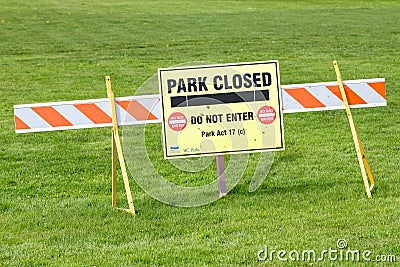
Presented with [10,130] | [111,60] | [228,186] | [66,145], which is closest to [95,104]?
[228,186]

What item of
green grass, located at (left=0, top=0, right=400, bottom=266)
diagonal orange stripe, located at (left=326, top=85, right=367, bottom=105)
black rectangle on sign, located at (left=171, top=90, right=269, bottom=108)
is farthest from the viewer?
diagonal orange stripe, located at (left=326, top=85, right=367, bottom=105)

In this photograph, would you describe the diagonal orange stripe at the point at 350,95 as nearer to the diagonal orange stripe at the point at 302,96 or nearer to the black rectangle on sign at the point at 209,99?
the diagonal orange stripe at the point at 302,96

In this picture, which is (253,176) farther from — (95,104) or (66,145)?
(66,145)

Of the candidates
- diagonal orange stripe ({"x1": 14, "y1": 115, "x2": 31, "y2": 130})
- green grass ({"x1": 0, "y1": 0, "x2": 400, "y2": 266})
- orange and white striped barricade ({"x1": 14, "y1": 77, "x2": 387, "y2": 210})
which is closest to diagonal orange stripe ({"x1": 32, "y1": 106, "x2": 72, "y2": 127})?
orange and white striped barricade ({"x1": 14, "y1": 77, "x2": 387, "y2": 210})

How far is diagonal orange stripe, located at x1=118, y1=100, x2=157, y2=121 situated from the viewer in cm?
796

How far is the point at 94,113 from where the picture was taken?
313 inches

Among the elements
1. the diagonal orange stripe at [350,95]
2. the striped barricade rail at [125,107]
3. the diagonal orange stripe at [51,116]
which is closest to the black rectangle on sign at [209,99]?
the striped barricade rail at [125,107]

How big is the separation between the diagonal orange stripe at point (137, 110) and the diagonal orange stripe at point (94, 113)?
0.67 feet

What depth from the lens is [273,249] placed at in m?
6.30

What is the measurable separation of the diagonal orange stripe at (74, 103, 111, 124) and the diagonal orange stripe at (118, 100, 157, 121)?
20 centimetres

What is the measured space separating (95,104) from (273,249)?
2.58 m

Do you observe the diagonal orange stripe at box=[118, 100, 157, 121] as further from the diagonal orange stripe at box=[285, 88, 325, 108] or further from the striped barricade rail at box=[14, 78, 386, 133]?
the diagonal orange stripe at box=[285, 88, 325, 108]

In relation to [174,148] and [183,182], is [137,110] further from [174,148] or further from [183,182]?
[183,182]

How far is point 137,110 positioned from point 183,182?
121cm
